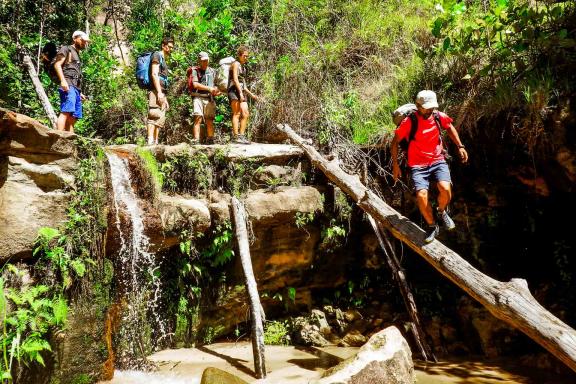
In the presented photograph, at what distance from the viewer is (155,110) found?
747cm

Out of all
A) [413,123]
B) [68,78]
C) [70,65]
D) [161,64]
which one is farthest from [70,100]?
[413,123]

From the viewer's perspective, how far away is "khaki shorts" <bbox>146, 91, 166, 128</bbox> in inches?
292

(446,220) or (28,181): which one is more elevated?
(28,181)

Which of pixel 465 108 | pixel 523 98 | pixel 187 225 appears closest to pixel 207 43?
pixel 187 225

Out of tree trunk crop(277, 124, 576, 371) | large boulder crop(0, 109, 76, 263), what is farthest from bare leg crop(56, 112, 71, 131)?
tree trunk crop(277, 124, 576, 371)

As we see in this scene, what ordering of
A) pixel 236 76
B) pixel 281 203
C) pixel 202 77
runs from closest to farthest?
pixel 281 203, pixel 236 76, pixel 202 77

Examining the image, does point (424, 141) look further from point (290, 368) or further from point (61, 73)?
point (61, 73)

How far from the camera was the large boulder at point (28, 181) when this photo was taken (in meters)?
4.71

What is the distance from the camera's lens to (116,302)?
19.1ft

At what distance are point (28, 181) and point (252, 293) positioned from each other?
10.7 ft

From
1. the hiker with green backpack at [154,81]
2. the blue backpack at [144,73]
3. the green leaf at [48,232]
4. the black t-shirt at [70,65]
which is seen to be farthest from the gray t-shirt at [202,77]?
the green leaf at [48,232]

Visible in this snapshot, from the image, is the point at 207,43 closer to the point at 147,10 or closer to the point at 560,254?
the point at 147,10

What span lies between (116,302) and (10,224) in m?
1.83

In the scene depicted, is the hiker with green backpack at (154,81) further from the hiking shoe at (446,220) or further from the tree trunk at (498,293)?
the hiking shoe at (446,220)
